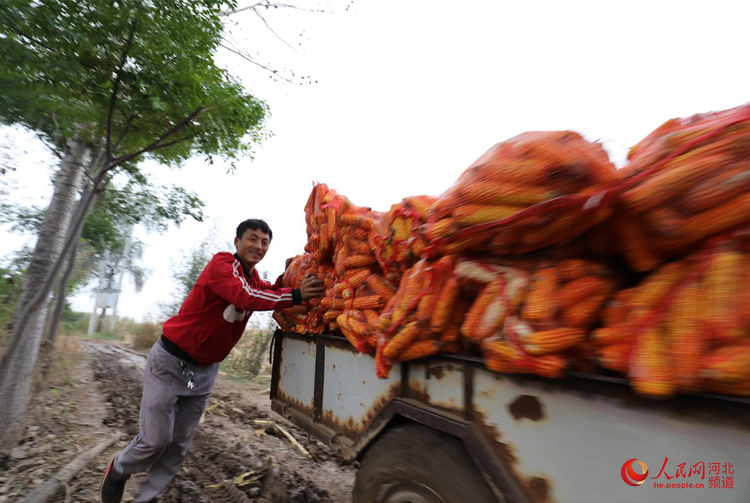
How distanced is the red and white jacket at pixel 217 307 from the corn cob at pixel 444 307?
1.39 metres

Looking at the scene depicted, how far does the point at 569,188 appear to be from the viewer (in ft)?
4.12

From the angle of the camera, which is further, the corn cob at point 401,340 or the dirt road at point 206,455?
the dirt road at point 206,455

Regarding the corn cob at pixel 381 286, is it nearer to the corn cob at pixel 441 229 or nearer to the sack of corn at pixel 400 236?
the sack of corn at pixel 400 236

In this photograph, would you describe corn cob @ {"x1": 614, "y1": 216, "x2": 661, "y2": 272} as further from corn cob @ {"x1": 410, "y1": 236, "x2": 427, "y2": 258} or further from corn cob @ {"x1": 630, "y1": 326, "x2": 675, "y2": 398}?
corn cob @ {"x1": 410, "y1": 236, "x2": 427, "y2": 258}

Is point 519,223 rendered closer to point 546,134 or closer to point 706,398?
point 546,134

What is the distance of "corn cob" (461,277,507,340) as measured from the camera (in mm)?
1340

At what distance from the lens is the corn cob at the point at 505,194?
130cm

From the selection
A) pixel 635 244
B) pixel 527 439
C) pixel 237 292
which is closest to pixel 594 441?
pixel 527 439

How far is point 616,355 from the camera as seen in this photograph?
1.04 metres

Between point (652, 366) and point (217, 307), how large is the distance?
2673mm

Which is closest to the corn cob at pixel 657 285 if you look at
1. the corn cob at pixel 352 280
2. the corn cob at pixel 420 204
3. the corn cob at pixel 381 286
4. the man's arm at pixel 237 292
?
the corn cob at pixel 420 204

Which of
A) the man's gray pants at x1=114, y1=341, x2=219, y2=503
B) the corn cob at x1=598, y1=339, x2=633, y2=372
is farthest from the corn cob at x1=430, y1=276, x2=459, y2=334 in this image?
the man's gray pants at x1=114, y1=341, x2=219, y2=503

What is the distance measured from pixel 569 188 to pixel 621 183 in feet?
0.49

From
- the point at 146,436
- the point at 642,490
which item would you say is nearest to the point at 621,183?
the point at 642,490
